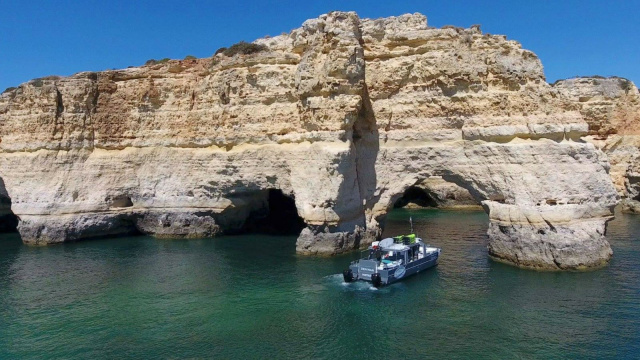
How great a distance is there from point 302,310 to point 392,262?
4.72m

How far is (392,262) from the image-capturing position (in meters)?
18.9

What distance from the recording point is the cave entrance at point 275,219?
98.9ft

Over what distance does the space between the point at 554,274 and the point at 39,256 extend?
24.0 metres

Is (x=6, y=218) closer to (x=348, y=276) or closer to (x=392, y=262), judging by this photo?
(x=348, y=276)

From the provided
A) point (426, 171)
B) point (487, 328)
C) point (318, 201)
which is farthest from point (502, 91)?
point (487, 328)

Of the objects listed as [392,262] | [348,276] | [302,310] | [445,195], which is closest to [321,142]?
[392,262]

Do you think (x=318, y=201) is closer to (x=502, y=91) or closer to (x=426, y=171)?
(x=426, y=171)

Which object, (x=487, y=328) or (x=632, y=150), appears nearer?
(x=487, y=328)

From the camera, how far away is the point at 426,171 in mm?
22984

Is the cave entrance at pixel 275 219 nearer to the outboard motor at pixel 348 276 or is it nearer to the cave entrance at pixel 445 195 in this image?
the outboard motor at pixel 348 276

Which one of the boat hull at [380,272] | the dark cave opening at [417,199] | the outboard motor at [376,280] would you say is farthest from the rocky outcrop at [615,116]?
the outboard motor at [376,280]

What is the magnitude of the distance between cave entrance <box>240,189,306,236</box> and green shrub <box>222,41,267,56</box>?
8.76m

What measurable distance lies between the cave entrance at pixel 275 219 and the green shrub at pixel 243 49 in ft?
28.8

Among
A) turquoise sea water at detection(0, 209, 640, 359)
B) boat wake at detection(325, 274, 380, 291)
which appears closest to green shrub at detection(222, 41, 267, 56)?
turquoise sea water at detection(0, 209, 640, 359)
